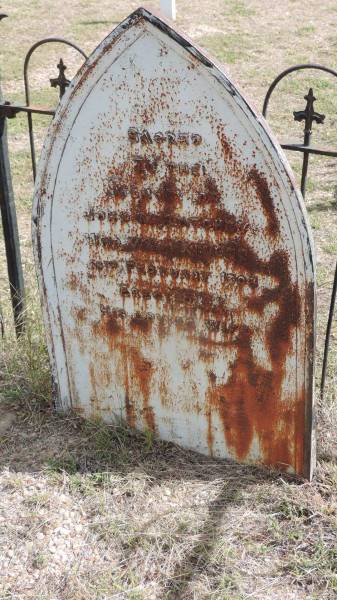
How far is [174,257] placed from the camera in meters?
2.40

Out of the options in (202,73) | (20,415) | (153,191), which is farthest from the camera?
(20,415)

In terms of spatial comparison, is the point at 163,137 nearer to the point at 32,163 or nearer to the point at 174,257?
the point at 174,257

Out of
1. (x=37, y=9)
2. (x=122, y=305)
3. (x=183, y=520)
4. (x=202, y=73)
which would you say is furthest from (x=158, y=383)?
(x=37, y=9)

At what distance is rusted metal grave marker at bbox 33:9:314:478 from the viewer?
2115 millimetres

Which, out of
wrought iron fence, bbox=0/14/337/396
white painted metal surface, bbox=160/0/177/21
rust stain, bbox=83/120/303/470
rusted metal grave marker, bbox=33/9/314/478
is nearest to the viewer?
rusted metal grave marker, bbox=33/9/314/478

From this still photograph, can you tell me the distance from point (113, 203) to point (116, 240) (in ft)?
0.45

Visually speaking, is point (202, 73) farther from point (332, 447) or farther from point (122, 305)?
point (332, 447)

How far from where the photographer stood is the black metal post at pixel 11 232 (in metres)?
2.92

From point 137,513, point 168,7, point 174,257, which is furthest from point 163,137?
point 168,7

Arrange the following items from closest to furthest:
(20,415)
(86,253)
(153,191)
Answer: (153,191), (86,253), (20,415)

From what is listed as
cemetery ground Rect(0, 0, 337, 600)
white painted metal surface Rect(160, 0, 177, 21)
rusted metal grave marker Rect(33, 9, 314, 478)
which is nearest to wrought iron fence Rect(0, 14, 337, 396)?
cemetery ground Rect(0, 0, 337, 600)

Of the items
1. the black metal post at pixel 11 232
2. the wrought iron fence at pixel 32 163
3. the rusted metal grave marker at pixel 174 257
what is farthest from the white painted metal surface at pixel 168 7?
the rusted metal grave marker at pixel 174 257

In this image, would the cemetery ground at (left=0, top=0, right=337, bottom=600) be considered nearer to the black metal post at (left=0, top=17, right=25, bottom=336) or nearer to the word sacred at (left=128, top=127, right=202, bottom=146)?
the black metal post at (left=0, top=17, right=25, bottom=336)

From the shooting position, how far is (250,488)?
2574 mm
